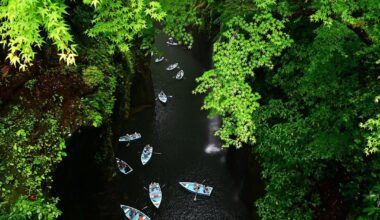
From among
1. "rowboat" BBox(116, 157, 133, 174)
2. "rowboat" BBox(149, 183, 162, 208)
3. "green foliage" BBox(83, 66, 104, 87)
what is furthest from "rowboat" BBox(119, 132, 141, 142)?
"green foliage" BBox(83, 66, 104, 87)

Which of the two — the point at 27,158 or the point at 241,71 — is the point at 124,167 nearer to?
the point at 27,158

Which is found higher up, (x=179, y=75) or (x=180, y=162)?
(x=179, y=75)

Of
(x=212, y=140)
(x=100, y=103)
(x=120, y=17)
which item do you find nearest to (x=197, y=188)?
(x=212, y=140)

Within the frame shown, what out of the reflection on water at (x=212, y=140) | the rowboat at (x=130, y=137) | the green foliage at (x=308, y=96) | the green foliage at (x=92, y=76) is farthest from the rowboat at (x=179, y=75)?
the green foliage at (x=308, y=96)

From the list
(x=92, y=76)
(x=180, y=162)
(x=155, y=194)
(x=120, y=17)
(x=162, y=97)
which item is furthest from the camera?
(x=162, y=97)

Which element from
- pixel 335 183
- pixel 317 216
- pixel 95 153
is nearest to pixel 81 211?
pixel 95 153

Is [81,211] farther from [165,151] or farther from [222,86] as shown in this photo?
[165,151]

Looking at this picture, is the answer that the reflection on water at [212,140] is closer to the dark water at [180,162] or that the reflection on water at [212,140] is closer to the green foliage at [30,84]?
the dark water at [180,162]
